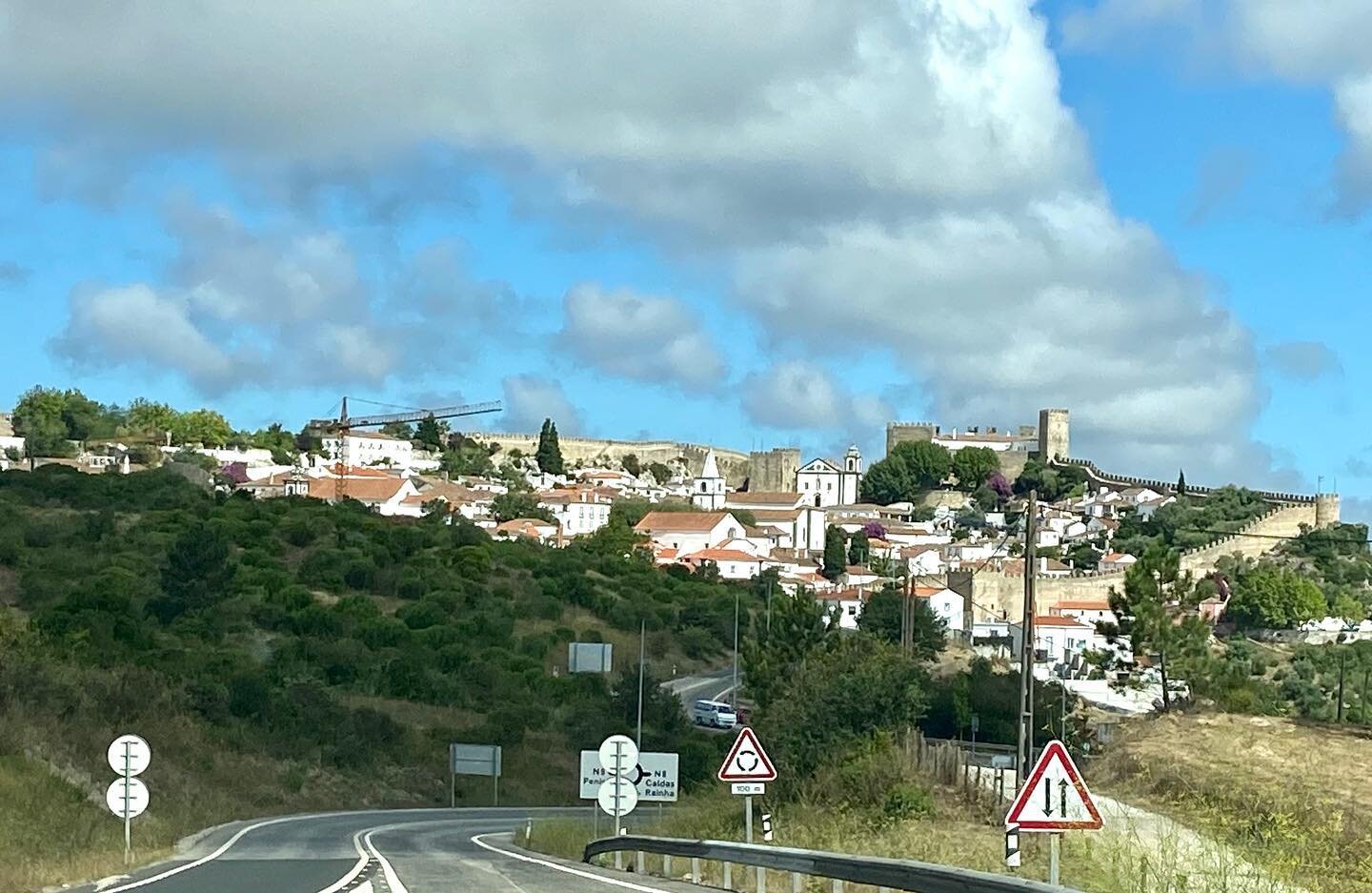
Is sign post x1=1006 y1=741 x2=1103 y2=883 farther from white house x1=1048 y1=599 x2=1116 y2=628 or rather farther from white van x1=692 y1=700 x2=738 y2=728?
white house x1=1048 y1=599 x2=1116 y2=628

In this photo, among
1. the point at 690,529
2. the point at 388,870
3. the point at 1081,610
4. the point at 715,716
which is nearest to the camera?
the point at 388,870

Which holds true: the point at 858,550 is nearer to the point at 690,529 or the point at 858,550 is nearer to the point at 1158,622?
the point at 690,529

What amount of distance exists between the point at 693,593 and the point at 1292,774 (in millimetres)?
64451

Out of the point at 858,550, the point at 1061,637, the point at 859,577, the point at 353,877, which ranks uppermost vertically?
the point at 858,550

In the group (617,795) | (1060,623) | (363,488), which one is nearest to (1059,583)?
(1060,623)

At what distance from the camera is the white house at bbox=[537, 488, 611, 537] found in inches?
6634

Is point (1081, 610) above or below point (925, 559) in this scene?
below

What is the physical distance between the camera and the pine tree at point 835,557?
488 feet

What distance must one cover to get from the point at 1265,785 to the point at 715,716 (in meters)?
41.1

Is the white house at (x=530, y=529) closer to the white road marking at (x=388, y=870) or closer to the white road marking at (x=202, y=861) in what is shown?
the white road marking at (x=202, y=861)

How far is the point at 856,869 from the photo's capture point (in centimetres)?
1606

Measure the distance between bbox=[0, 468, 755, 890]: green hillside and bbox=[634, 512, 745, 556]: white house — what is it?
4873 centimetres

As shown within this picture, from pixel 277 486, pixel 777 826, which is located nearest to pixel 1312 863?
pixel 777 826

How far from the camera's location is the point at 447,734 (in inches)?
2489
